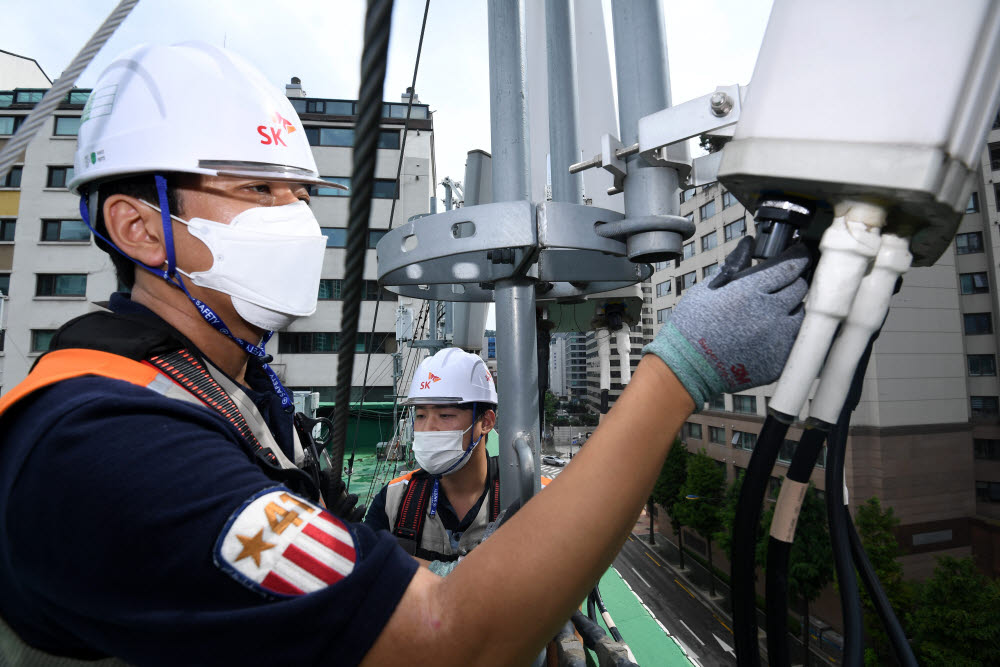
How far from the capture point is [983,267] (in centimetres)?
1898

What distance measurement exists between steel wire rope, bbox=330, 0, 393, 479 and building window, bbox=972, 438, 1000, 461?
88.3 feet

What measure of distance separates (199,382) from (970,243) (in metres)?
27.6

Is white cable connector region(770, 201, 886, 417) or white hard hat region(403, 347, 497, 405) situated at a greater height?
white cable connector region(770, 201, 886, 417)

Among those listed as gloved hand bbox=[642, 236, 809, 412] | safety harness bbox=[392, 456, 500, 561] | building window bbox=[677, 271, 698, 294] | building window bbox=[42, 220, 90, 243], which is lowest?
safety harness bbox=[392, 456, 500, 561]

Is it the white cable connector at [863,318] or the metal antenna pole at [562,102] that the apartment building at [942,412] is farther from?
the white cable connector at [863,318]

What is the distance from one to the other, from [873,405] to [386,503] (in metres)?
20.6

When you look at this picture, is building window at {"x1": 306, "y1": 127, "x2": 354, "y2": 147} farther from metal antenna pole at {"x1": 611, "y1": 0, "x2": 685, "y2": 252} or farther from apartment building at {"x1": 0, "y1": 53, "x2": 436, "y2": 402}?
metal antenna pole at {"x1": 611, "y1": 0, "x2": 685, "y2": 252}

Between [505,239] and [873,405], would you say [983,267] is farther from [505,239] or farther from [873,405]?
[505,239]

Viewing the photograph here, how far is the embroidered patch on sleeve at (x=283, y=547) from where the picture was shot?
2.06 ft

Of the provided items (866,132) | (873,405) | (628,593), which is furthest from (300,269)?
(873,405)

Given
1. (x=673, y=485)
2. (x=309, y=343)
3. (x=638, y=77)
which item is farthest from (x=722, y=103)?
(x=673, y=485)

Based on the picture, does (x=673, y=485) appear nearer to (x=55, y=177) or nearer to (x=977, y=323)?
(x=977, y=323)

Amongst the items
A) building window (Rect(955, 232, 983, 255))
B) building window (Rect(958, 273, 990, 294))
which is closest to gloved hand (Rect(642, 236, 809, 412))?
building window (Rect(958, 273, 990, 294))

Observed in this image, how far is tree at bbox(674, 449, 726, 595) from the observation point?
21.1 m
